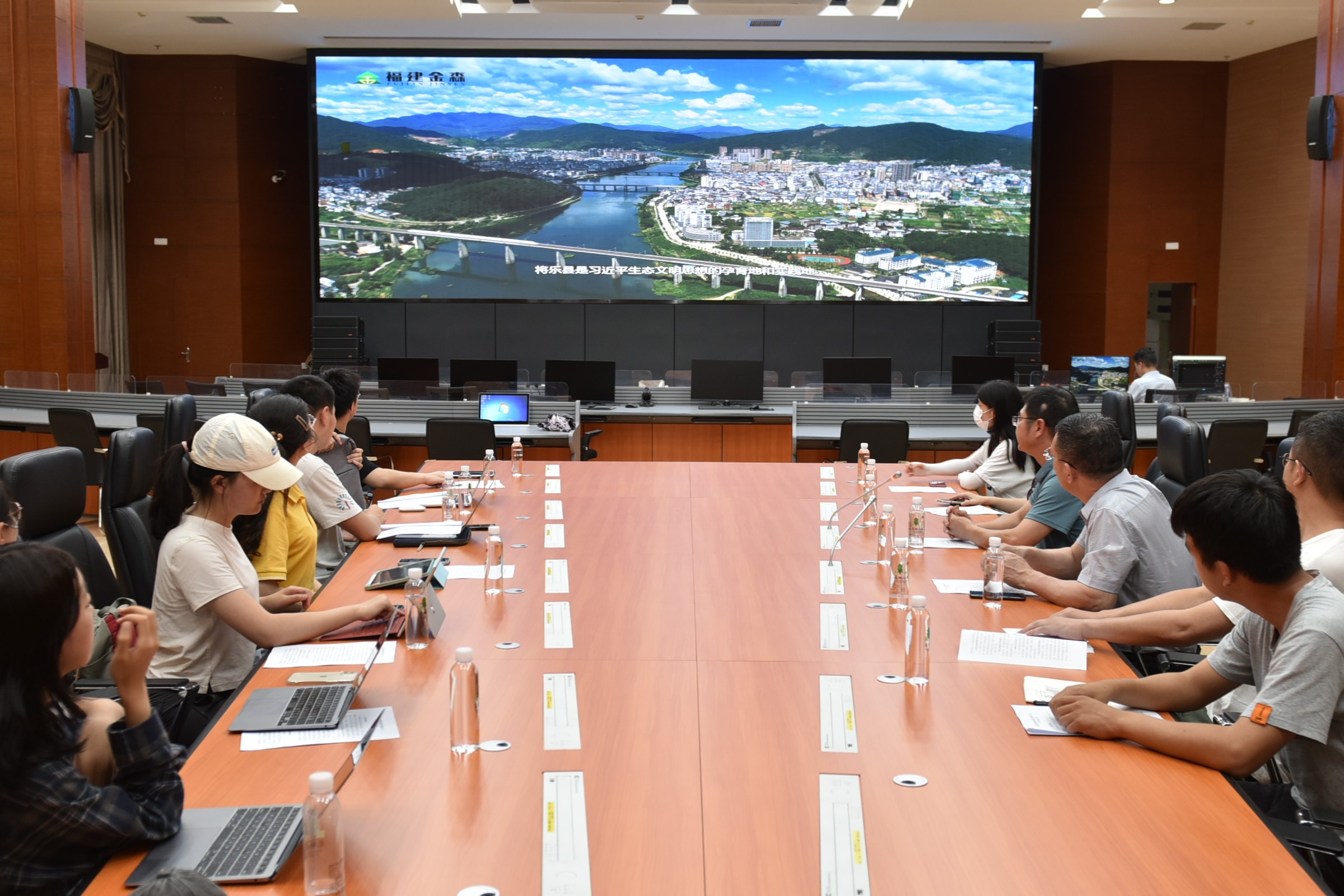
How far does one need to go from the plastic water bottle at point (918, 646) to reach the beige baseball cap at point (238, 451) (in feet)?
5.20

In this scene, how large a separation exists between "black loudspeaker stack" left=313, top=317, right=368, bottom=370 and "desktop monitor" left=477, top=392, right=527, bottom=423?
4490mm

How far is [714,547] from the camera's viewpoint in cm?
419

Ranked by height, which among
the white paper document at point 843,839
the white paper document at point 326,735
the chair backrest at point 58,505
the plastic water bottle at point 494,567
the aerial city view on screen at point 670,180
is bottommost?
the white paper document at point 843,839

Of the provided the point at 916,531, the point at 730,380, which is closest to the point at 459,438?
the point at 730,380

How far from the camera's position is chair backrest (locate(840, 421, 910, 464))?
742 centimetres

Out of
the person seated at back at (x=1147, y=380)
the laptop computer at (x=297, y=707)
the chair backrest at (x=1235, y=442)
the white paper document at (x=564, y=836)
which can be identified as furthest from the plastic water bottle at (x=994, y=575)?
the person seated at back at (x=1147, y=380)

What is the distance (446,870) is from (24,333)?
9.75m

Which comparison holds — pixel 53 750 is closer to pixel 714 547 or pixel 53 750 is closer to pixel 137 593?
pixel 137 593

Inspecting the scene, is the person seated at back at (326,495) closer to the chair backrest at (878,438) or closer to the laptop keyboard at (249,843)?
the laptop keyboard at (249,843)

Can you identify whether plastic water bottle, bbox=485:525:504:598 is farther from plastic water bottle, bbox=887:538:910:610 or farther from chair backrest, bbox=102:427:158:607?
plastic water bottle, bbox=887:538:910:610

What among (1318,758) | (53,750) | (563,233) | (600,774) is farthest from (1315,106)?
(53,750)

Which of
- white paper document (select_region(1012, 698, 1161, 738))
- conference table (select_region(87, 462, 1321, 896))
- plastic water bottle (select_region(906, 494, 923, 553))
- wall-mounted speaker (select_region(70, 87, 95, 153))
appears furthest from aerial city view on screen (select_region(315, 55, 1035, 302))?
white paper document (select_region(1012, 698, 1161, 738))

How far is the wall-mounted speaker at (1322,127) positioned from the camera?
9.16 metres

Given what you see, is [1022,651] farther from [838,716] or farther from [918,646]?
[838,716]
